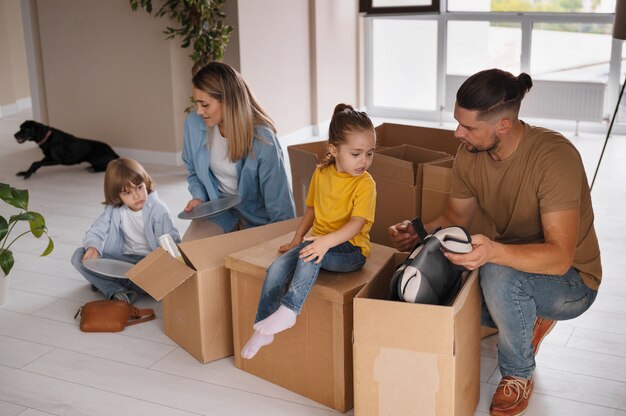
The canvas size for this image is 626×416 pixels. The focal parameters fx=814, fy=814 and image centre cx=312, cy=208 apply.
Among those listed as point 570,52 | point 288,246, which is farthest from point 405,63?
point 288,246

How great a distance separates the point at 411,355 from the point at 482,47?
534 cm

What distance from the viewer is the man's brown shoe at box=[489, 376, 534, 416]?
244cm

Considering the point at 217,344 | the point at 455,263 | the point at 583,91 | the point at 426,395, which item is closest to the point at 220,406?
the point at 217,344

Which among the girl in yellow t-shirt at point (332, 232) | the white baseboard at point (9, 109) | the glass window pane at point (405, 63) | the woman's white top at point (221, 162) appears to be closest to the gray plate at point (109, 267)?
the woman's white top at point (221, 162)

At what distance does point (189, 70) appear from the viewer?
19.0 ft

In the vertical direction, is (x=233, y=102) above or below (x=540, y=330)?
above

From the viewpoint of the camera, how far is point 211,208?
3205 mm

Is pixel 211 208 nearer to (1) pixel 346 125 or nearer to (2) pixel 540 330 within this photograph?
(1) pixel 346 125

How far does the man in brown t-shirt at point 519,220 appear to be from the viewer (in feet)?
7.55

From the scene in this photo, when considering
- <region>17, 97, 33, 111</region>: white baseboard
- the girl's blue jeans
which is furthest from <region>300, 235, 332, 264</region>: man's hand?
<region>17, 97, 33, 111</region>: white baseboard

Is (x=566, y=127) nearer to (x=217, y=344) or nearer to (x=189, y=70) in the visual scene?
(x=189, y=70)

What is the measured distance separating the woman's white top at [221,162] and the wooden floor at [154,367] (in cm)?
59

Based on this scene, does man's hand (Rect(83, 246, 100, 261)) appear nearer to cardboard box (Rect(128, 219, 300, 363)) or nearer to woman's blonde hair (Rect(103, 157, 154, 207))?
woman's blonde hair (Rect(103, 157, 154, 207))

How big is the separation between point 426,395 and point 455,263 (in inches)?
14.3
